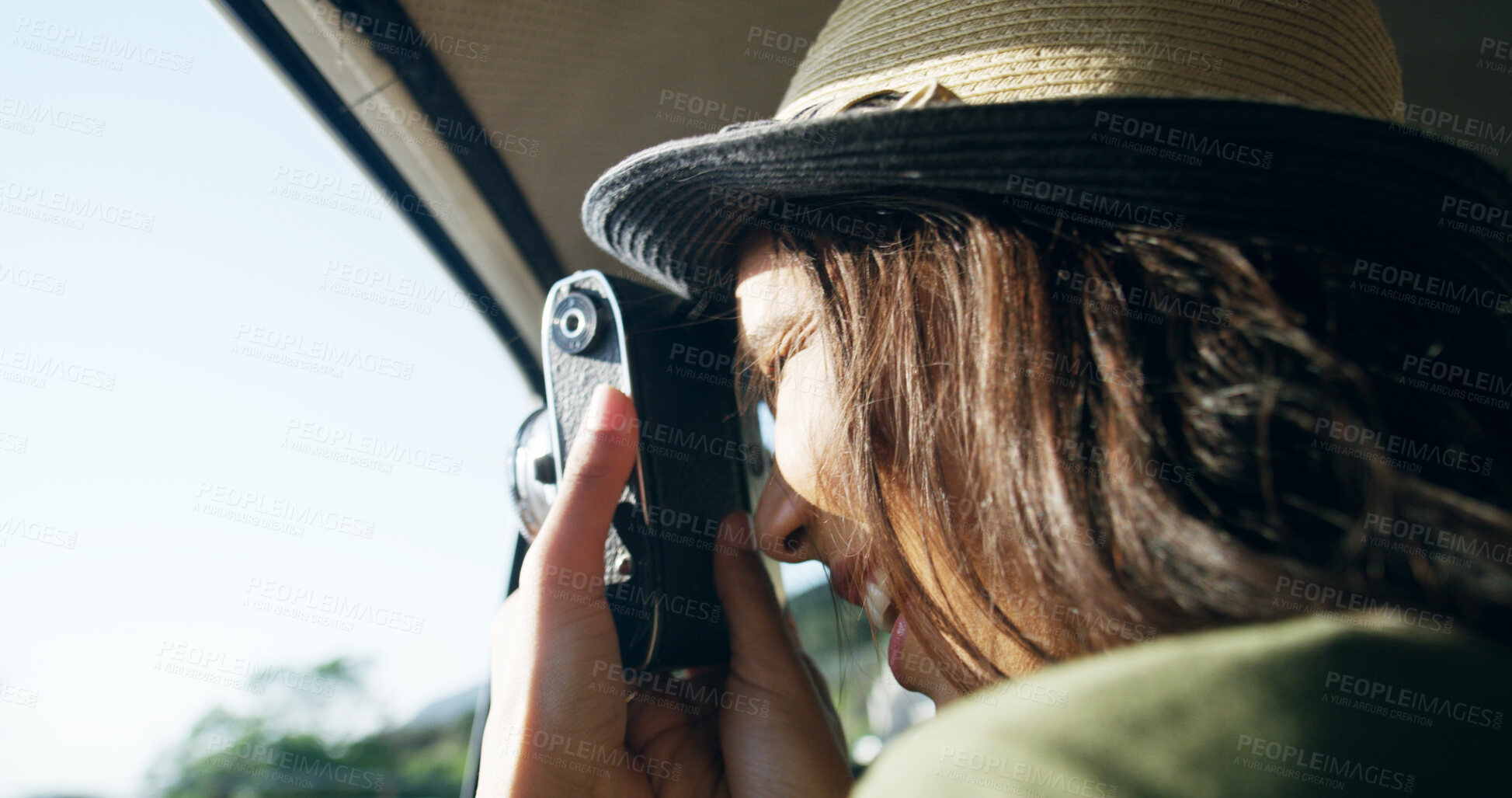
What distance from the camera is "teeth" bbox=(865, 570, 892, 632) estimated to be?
93 cm

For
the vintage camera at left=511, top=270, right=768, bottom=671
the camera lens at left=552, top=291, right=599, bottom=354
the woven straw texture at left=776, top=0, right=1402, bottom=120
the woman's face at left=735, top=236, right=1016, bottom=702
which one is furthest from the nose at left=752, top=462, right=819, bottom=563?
the woven straw texture at left=776, top=0, right=1402, bottom=120

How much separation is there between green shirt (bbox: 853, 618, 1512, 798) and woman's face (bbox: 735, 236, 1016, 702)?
0.34 meters

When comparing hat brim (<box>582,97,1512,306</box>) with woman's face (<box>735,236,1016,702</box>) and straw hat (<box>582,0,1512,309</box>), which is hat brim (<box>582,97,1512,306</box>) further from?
woman's face (<box>735,236,1016,702</box>)

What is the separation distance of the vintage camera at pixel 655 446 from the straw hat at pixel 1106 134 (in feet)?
0.51

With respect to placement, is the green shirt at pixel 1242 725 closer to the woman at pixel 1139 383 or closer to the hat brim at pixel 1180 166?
the woman at pixel 1139 383

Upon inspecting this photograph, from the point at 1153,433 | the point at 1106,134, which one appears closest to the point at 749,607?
the point at 1153,433

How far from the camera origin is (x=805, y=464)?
0.89 m

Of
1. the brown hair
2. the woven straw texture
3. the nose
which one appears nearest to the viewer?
the brown hair

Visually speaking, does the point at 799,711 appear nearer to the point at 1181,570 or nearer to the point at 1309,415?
the point at 1181,570

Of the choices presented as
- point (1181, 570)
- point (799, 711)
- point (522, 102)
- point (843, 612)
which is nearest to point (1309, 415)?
point (1181, 570)

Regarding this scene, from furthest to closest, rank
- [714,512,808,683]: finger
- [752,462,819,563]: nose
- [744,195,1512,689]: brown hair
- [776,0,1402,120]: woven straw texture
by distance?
[714,512,808,683]: finger
[752,462,819,563]: nose
[776,0,1402,120]: woven straw texture
[744,195,1512,689]: brown hair

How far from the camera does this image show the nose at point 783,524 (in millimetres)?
957

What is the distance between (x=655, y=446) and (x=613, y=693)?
1.11 feet

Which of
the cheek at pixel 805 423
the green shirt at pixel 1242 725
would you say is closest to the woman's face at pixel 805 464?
the cheek at pixel 805 423
